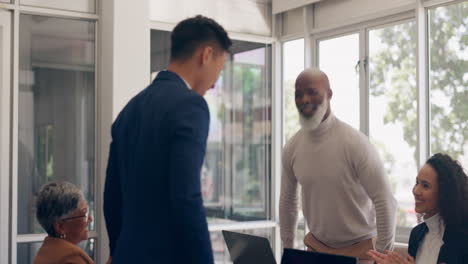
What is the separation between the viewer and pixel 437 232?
9.50 feet

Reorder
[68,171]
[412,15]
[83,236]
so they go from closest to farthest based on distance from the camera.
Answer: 1. [83,236]
2. [412,15]
3. [68,171]

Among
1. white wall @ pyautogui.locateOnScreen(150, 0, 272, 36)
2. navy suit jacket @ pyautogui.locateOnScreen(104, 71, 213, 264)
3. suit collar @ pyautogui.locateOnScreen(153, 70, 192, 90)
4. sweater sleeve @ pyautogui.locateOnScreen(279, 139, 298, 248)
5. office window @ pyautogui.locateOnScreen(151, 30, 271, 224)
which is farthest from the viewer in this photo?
office window @ pyautogui.locateOnScreen(151, 30, 271, 224)

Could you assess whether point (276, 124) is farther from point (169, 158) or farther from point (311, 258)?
point (169, 158)

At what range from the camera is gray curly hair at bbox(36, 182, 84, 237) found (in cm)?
275

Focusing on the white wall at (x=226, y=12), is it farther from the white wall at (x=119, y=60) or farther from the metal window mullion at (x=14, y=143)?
the metal window mullion at (x=14, y=143)

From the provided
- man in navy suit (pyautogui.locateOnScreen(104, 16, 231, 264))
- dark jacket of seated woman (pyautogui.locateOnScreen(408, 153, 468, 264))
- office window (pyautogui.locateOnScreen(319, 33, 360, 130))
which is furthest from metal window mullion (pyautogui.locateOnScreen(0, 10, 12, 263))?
dark jacket of seated woman (pyautogui.locateOnScreen(408, 153, 468, 264))

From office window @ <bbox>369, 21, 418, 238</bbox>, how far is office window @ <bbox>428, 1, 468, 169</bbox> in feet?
0.58

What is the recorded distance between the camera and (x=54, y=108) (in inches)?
191

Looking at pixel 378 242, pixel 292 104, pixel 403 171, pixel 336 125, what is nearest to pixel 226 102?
pixel 292 104

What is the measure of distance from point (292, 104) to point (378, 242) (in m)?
2.95

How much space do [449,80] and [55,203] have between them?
9.14 ft

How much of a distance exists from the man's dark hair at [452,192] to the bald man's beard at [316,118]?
63 centimetres

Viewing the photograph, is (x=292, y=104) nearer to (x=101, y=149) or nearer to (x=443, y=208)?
(x=101, y=149)

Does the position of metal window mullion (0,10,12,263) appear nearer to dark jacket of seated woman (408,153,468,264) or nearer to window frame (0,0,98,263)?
window frame (0,0,98,263)
